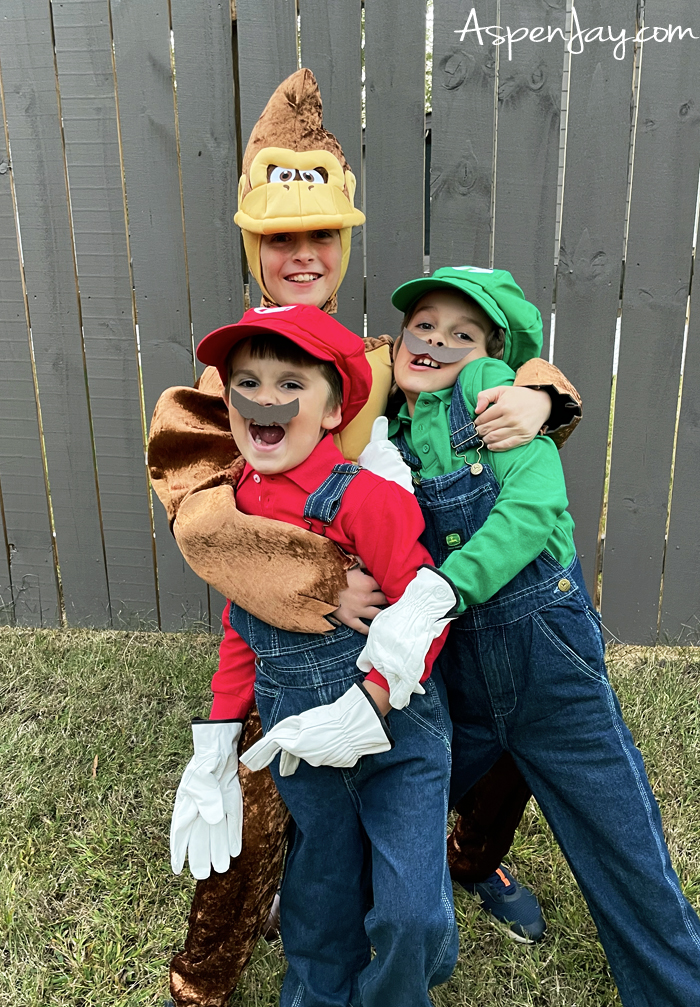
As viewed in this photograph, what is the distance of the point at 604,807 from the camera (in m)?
1.65

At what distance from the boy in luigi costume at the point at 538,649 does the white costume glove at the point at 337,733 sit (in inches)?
3.7

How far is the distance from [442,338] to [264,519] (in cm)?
55

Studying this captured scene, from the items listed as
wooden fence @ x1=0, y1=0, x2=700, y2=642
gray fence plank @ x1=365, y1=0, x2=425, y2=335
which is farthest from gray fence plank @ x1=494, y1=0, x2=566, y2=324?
gray fence plank @ x1=365, y1=0, x2=425, y2=335

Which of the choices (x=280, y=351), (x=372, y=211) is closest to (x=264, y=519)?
(x=280, y=351)

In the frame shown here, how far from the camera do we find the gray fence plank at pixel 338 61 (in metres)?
2.73

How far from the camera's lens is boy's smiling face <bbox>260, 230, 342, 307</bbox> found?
1932mm

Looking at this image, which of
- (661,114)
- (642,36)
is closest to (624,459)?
(661,114)

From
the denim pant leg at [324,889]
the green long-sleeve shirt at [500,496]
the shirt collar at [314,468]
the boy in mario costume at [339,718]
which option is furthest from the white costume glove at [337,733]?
the shirt collar at [314,468]

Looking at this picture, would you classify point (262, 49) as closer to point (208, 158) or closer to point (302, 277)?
point (208, 158)

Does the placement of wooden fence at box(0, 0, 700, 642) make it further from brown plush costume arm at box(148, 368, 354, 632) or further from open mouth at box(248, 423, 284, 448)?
open mouth at box(248, 423, 284, 448)

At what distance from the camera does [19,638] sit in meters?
3.49

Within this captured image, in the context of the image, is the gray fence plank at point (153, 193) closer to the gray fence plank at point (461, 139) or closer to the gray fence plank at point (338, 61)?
the gray fence plank at point (338, 61)

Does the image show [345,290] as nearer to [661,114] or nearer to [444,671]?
[661,114]

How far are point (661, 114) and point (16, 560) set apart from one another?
309cm
